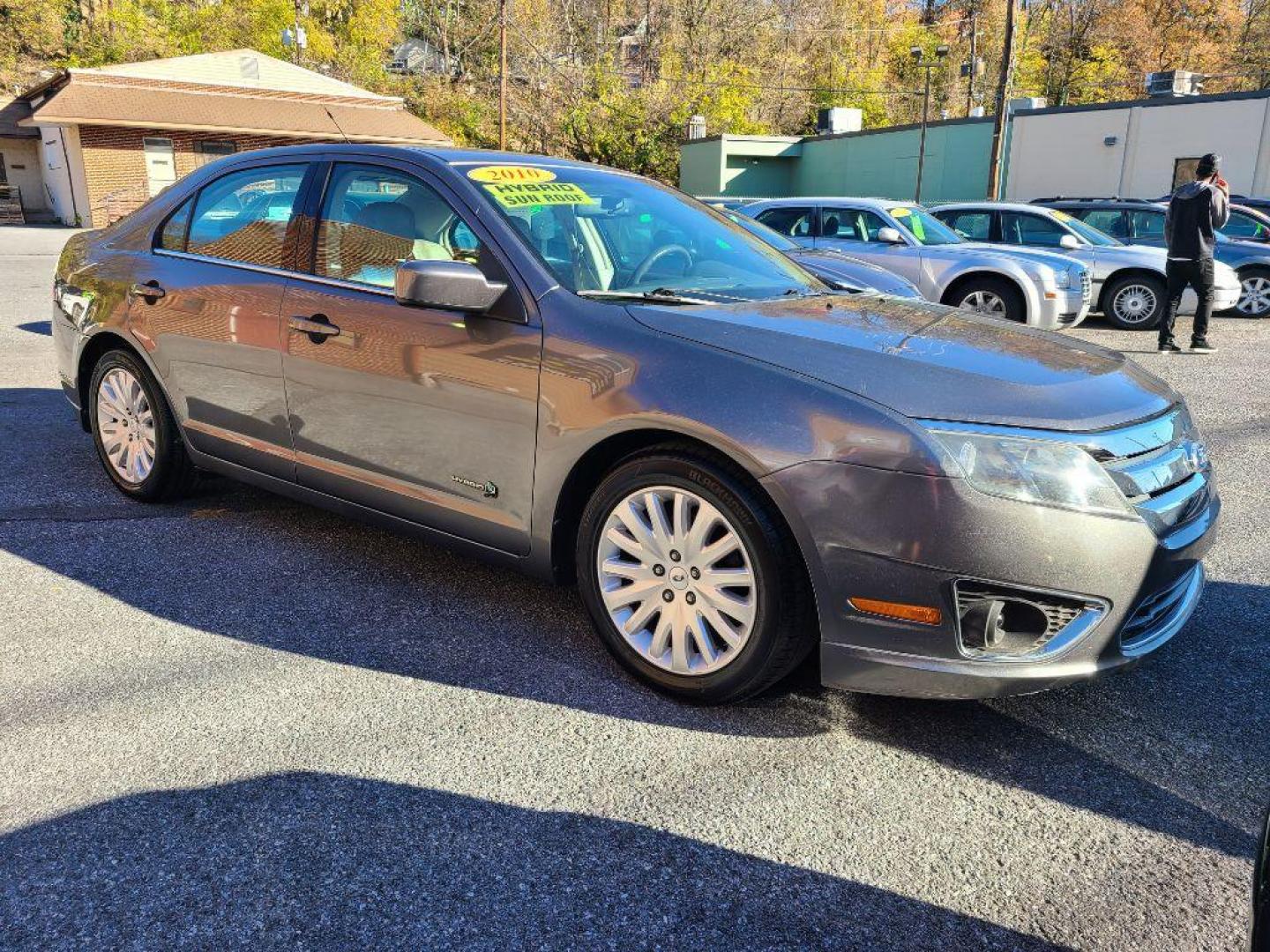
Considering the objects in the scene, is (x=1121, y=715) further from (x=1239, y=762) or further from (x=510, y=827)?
(x=510, y=827)

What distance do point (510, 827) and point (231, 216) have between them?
296 centimetres

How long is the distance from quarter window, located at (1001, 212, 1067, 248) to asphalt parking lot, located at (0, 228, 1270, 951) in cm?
952

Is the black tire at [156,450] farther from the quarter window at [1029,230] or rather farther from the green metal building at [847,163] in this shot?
the green metal building at [847,163]

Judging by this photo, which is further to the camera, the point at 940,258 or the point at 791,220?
the point at 791,220

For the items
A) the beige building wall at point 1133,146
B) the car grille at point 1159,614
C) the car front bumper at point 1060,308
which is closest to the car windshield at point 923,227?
the car front bumper at point 1060,308

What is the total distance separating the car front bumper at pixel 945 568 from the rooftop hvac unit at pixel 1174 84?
30.5 meters

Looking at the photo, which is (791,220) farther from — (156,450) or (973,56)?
(973,56)

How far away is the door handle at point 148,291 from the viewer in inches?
168

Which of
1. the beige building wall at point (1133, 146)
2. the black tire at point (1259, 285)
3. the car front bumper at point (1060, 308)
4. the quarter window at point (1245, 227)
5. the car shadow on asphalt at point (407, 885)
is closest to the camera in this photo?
the car shadow on asphalt at point (407, 885)

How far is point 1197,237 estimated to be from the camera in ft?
33.0

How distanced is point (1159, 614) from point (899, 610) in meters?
0.83

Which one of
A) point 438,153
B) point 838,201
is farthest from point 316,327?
point 838,201

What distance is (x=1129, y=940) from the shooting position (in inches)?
80.1

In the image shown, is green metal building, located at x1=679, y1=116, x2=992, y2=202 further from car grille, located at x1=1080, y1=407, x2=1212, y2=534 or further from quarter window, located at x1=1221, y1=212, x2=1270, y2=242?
car grille, located at x1=1080, y1=407, x2=1212, y2=534
